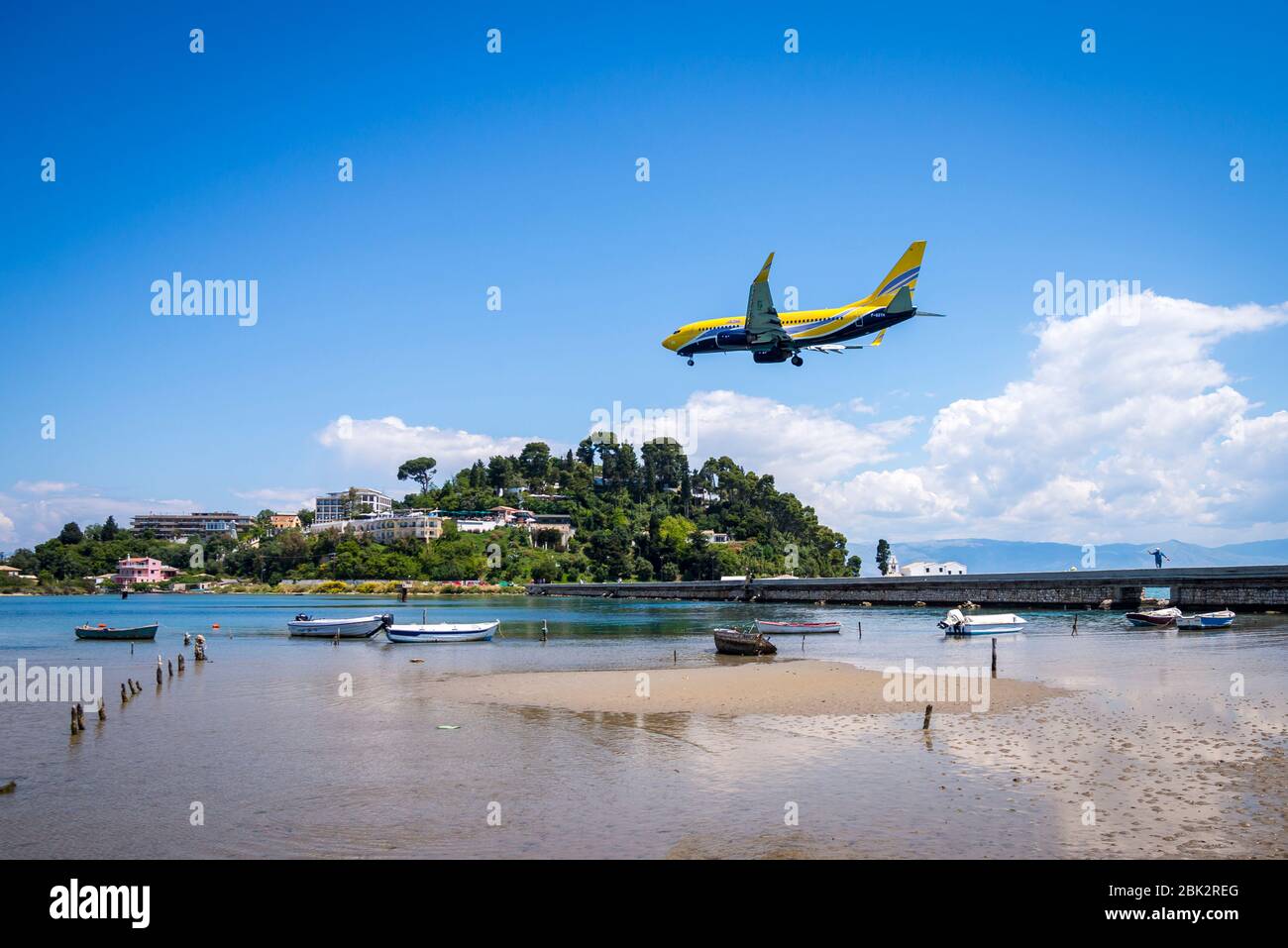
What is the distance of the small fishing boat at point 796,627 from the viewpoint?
76.7 metres

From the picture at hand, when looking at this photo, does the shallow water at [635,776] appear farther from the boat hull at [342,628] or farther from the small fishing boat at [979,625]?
the boat hull at [342,628]

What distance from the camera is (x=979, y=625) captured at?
73312 mm

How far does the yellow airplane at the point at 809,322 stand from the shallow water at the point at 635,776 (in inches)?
821

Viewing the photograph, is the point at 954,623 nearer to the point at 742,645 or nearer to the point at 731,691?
the point at 742,645

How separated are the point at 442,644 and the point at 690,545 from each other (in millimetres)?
129167

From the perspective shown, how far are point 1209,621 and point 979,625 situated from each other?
18740 millimetres

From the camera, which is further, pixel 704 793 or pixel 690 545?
pixel 690 545

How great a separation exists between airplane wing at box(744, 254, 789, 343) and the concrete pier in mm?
61108

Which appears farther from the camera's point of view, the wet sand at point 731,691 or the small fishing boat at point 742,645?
the small fishing boat at point 742,645

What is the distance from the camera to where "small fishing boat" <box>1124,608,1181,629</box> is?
250 feet

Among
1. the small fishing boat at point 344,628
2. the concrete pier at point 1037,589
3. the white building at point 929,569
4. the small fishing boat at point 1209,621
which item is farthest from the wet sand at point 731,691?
the white building at point 929,569

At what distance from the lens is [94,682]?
A: 46219 mm
